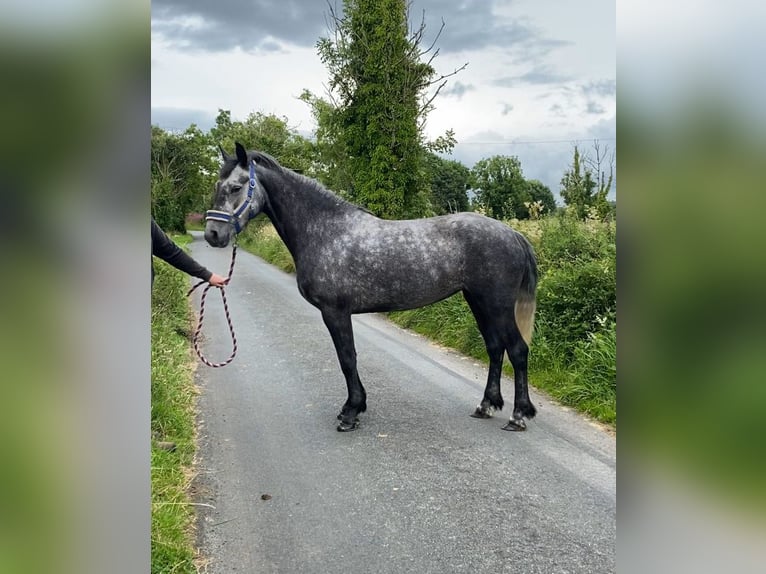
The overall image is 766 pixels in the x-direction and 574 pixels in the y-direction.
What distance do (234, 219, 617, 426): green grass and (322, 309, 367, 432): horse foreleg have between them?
6.09 ft

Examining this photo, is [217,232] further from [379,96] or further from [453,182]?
[453,182]

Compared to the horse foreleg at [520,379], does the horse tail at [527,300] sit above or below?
above

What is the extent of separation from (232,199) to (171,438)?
1.70m

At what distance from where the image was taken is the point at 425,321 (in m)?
7.69

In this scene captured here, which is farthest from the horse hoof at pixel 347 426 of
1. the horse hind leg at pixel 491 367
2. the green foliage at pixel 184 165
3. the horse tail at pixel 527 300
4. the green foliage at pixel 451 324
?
the green foliage at pixel 184 165

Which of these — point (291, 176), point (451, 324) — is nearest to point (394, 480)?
point (291, 176)

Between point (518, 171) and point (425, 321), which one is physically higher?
point (518, 171)

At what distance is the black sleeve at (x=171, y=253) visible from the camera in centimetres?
263

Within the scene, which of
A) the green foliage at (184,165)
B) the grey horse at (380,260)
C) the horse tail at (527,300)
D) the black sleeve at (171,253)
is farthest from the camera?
the green foliage at (184,165)

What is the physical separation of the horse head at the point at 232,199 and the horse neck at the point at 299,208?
20 centimetres

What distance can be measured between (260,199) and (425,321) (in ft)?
13.4

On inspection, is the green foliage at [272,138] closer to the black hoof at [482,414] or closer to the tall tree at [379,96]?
the tall tree at [379,96]
